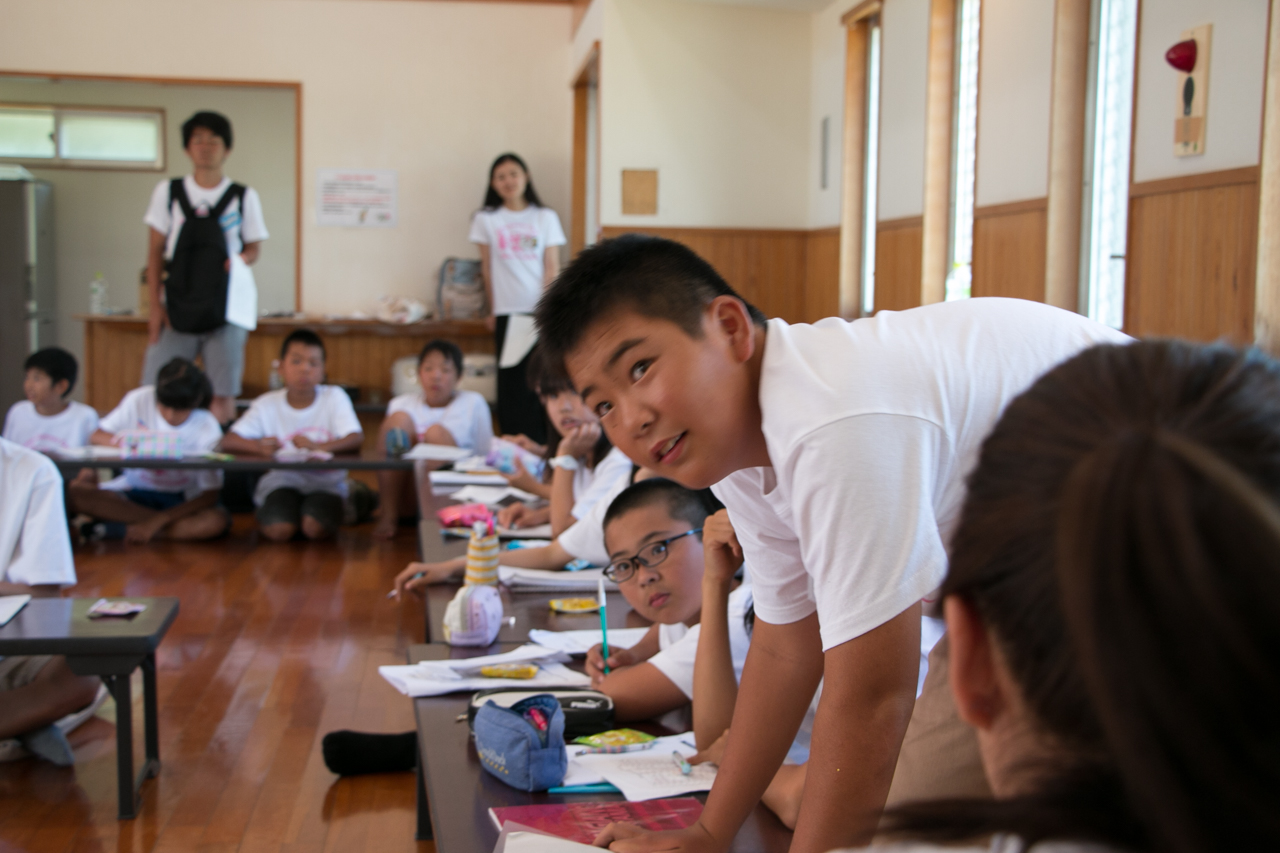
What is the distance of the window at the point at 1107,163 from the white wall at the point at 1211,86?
5.7 inches

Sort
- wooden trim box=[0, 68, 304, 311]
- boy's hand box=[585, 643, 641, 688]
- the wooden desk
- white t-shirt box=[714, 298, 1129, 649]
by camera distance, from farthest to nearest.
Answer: wooden trim box=[0, 68, 304, 311]
boy's hand box=[585, 643, 641, 688]
the wooden desk
white t-shirt box=[714, 298, 1129, 649]

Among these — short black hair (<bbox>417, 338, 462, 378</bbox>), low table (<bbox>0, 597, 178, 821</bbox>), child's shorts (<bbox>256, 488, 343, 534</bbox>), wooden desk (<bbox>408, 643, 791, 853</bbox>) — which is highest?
short black hair (<bbox>417, 338, 462, 378</bbox>)

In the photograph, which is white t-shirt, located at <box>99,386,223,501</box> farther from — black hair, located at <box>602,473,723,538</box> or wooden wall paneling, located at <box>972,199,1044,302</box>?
black hair, located at <box>602,473,723,538</box>

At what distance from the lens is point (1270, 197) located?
2.79 m

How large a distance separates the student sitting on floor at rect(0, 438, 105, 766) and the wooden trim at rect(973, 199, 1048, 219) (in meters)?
3.40

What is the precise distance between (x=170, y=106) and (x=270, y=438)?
16.6 feet

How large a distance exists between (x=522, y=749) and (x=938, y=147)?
14.0ft

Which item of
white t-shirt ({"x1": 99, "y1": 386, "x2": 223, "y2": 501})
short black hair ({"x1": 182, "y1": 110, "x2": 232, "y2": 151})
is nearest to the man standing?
short black hair ({"x1": 182, "y1": 110, "x2": 232, "y2": 151})

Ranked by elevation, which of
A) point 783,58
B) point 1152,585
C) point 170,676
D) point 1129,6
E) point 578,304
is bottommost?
point 170,676

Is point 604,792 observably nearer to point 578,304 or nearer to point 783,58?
point 578,304

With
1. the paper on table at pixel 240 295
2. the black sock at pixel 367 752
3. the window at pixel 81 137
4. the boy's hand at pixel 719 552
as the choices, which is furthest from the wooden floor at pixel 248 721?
the window at pixel 81 137

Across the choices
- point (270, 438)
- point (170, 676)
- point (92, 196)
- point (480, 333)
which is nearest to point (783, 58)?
point (480, 333)

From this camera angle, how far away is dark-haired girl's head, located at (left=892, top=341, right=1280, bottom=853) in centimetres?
39

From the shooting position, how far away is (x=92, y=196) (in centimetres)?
896
